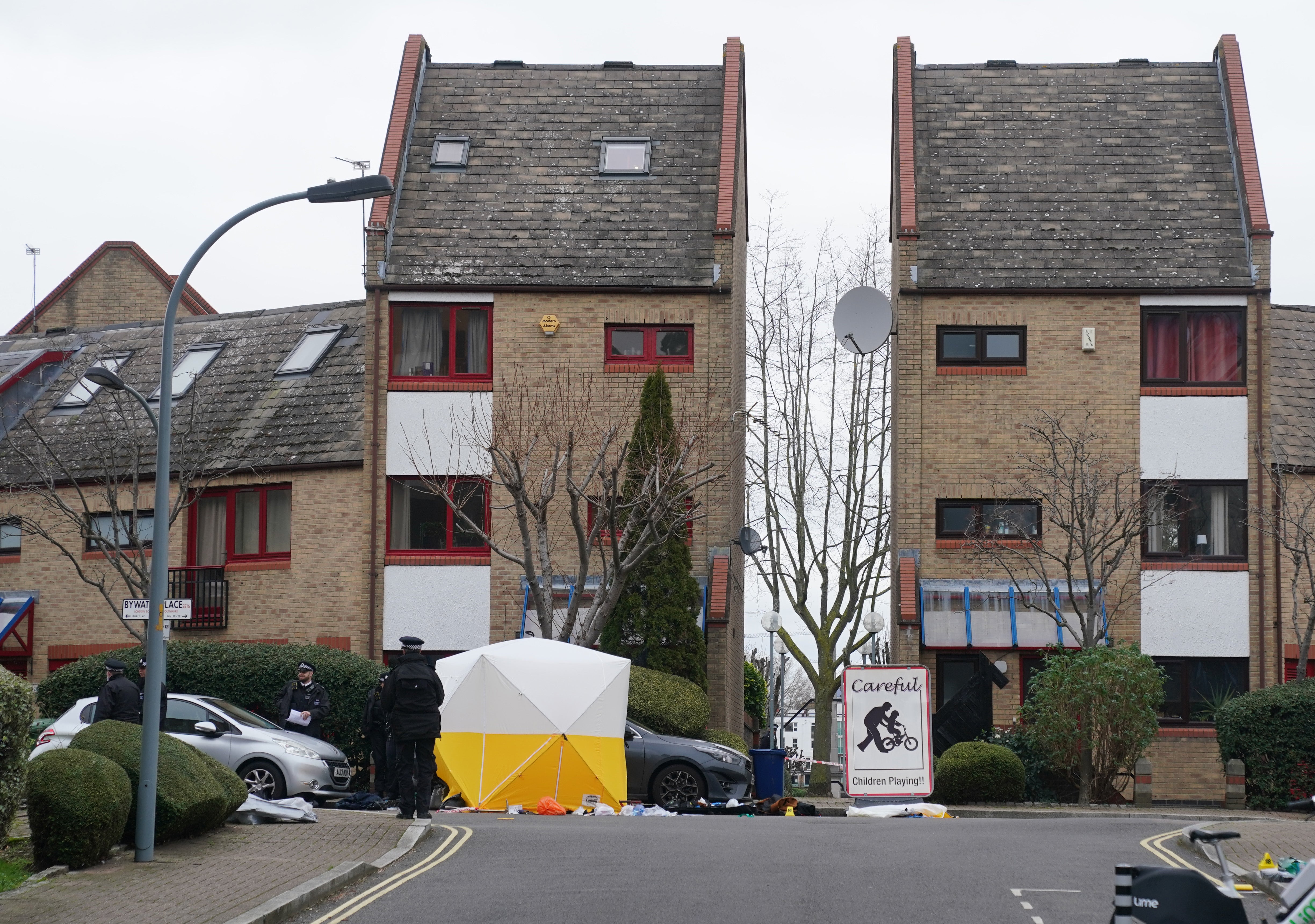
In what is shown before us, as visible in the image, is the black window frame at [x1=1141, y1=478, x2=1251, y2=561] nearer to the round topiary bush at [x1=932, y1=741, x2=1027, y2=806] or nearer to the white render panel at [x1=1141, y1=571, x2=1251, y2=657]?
the white render panel at [x1=1141, y1=571, x2=1251, y2=657]

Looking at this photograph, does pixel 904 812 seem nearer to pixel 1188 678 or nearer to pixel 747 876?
pixel 747 876

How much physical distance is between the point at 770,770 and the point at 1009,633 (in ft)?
19.9

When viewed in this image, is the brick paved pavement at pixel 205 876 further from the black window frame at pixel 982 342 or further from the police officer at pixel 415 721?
the black window frame at pixel 982 342

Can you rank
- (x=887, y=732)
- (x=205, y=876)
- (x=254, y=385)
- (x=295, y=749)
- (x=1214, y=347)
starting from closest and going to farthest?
(x=205, y=876)
(x=295, y=749)
(x=887, y=732)
(x=1214, y=347)
(x=254, y=385)

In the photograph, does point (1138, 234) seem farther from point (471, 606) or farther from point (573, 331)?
point (471, 606)

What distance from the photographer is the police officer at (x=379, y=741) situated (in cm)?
1912

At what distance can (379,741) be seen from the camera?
64.2ft

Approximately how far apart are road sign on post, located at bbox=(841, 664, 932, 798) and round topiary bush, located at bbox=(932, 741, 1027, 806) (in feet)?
6.07

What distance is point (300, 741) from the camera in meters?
19.8

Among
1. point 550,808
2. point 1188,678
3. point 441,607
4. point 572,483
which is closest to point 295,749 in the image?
point 550,808

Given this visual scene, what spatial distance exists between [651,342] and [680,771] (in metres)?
10.1

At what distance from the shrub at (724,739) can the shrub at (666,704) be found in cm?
19

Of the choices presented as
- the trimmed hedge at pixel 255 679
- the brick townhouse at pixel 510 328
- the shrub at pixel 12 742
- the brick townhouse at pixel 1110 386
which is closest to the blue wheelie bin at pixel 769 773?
the brick townhouse at pixel 510 328

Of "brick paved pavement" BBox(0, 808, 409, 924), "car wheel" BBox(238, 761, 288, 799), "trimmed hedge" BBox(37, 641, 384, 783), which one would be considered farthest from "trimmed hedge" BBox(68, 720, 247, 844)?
"trimmed hedge" BBox(37, 641, 384, 783)
